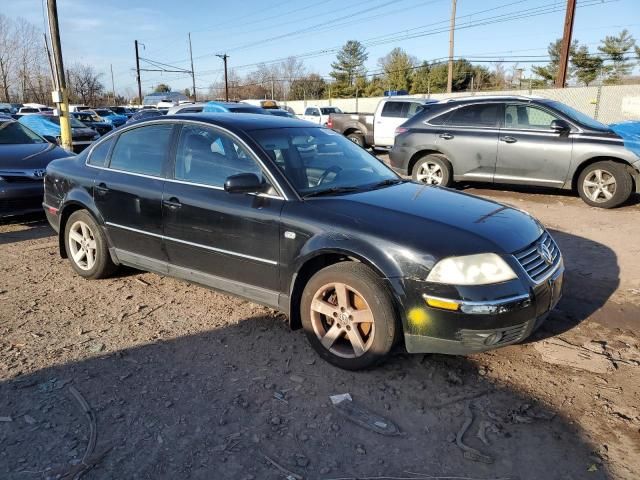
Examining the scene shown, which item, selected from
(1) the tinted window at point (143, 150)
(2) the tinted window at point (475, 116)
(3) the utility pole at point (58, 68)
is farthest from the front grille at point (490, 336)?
(3) the utility pole at point (58, 68)

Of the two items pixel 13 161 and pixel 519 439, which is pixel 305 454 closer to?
pixel 519 439

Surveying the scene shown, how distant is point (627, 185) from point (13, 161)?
9.22 meters

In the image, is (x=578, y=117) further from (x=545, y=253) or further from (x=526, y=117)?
(x=545, y=253)

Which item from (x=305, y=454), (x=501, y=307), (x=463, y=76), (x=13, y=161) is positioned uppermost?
(x=463, y=76)

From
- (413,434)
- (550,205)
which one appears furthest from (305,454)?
(550,205)

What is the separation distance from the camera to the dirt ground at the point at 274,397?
2.50 metres

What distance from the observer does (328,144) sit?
4.32 metres

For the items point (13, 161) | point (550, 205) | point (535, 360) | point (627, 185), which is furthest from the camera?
point (550, 205)

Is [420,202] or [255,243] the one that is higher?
[420,202]

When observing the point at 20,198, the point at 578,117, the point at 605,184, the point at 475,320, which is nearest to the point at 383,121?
the point at 578,117

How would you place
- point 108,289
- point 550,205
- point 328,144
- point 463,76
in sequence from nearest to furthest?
point 328,144, point 108,289, point 550,205, point 463,76

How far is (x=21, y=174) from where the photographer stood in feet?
23.2

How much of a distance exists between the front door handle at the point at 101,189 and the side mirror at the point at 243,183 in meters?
1.67

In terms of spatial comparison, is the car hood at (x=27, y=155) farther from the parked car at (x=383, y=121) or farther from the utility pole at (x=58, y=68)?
the parked car at (x=383, y=121)
